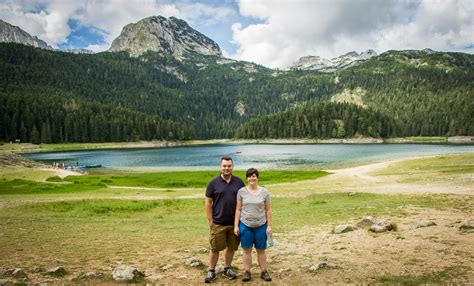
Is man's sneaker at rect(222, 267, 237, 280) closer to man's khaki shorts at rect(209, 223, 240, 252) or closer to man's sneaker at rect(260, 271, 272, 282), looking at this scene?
man's khaki shorts at rect(209, 223, 240, 252)

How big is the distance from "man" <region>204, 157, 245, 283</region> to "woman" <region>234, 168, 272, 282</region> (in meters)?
0.31

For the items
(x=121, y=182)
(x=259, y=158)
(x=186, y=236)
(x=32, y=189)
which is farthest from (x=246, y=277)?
(x=259, y=158)

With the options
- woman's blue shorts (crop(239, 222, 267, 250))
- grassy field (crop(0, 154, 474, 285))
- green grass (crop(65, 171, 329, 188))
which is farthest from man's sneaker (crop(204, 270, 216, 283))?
green grass (crop(65, 171, 329, 188))

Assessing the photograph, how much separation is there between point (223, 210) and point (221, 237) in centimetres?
90

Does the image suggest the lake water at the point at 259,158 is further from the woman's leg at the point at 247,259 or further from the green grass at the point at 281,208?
the woman's leg at the point at 247,259

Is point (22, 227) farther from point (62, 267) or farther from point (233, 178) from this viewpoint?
point (233, 178)

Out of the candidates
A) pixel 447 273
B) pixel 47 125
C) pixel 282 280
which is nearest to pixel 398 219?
pixel 447 273

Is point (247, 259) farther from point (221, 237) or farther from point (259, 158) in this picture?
point (259, 158)

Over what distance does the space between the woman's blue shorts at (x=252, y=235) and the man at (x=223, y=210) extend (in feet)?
1.58

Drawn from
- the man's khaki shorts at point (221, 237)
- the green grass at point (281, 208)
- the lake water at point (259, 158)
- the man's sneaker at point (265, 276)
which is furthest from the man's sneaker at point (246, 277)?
the lake water at point (259, 158)

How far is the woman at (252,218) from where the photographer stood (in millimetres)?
9453

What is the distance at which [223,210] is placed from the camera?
32.0ft

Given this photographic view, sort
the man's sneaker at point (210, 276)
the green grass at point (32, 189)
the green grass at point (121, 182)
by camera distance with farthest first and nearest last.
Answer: the green grass at point (121, 182)
the green grass at point (32, 189)
the man's sneaker at point (210, 276)

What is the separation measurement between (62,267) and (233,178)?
21.3 ft
